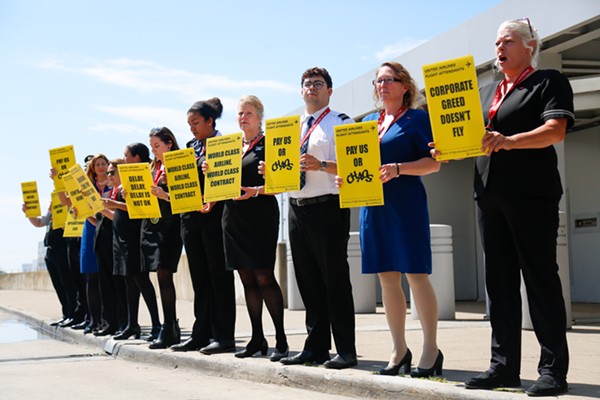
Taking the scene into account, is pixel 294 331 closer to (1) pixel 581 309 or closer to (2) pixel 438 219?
(1) pixel 581 309

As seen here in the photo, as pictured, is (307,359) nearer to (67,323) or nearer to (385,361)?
(385,361)

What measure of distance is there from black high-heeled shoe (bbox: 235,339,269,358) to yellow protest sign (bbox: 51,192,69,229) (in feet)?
16.9

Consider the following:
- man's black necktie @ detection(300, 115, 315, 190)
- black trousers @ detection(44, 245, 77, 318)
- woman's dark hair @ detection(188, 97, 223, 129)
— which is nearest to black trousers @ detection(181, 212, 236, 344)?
woman's dark hair @ detection(188, 97, 223, 129)

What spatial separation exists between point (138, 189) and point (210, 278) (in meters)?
1.26

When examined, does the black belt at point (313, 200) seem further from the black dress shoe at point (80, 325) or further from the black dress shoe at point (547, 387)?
the black dress shoe at point (80, 325)

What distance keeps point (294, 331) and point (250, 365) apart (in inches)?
129

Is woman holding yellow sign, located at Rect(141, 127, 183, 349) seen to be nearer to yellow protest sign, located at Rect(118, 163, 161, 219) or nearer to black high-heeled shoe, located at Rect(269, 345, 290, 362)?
yellow protest sign, located at Rect(118, 163, 161, 219)

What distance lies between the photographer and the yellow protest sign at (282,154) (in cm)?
645

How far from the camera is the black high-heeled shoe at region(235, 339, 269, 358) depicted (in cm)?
752

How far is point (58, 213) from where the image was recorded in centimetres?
1185

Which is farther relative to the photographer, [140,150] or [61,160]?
[61,160]

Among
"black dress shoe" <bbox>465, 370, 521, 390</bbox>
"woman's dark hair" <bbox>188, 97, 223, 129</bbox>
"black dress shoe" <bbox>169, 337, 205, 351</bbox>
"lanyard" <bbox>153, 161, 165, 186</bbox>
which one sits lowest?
"black dress shoe" <bbox>169, 337, 205, 351</bbox>

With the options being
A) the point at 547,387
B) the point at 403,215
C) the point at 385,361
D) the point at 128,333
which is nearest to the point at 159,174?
the point at 128,333

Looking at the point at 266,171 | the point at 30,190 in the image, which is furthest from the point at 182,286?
the point at 266,171
